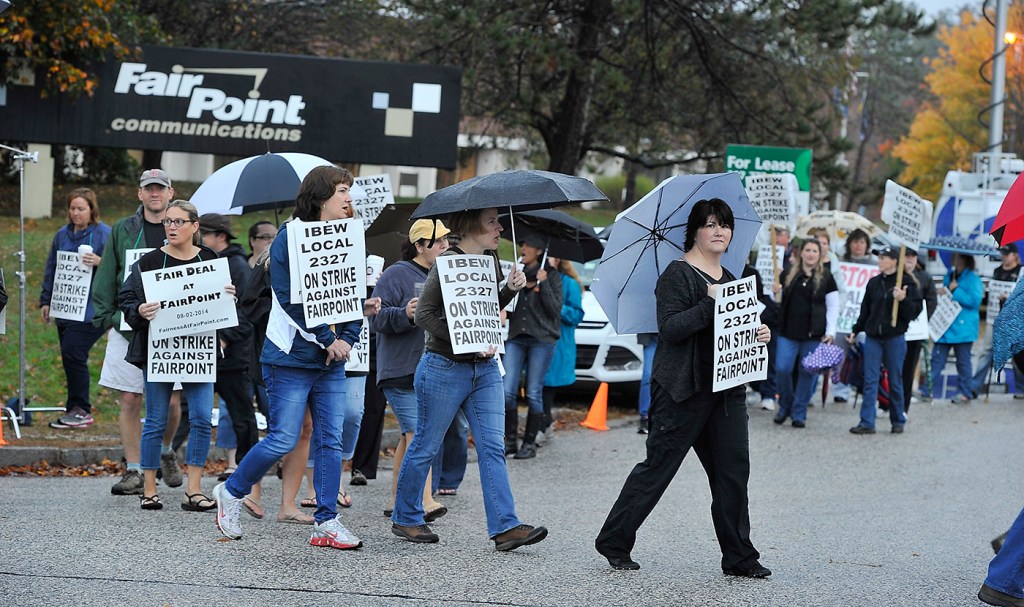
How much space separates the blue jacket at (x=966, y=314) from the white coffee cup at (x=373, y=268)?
29.0 ft

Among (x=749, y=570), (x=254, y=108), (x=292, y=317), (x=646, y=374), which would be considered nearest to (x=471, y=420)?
(x=292, y=317)

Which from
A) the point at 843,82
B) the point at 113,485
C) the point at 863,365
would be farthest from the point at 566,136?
the point at 113,485

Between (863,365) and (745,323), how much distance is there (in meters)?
7.26

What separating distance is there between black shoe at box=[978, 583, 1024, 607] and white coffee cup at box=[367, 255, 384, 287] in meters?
4.70

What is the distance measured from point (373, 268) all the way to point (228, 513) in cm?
276

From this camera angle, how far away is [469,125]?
25.0 meters

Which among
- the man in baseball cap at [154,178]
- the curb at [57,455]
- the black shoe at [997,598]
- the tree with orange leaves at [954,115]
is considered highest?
the tree with orange leaves at [954,115]

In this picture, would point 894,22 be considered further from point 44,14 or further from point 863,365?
point 44,14

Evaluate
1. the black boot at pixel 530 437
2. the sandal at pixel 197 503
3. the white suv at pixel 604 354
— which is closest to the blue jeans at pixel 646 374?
the white suv at pixel 604 354

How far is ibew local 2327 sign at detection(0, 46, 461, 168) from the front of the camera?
16.6m

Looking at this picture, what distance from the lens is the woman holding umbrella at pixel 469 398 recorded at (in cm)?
707

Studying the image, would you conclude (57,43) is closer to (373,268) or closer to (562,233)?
(562,233)

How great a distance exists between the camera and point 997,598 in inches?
241

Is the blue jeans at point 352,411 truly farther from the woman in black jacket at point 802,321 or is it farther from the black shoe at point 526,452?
the woman in black jacket at point 802,321
